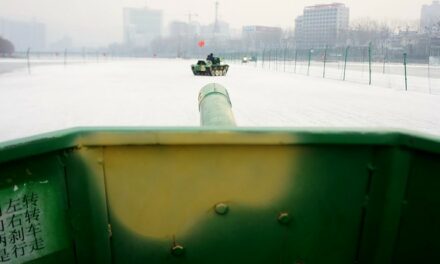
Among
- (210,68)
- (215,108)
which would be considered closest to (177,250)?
(215,108)

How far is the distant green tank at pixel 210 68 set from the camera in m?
25.6

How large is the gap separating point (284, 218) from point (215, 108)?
1444mm

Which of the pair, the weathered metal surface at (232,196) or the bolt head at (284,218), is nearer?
the weathered metal surface at (232,196)

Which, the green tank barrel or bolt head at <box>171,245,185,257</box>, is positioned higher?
the green tank barrel

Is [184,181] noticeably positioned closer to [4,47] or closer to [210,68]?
[210,68]

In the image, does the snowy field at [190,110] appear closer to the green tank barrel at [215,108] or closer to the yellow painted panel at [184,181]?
the green tank barrel at [215,108]

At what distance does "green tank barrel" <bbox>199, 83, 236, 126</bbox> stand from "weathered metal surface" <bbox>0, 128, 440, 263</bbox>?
1.07 meters

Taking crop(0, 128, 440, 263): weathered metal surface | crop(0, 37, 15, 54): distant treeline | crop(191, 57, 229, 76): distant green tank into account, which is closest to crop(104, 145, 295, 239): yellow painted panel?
crop(0, 128, 440, 263): weathered metal surface

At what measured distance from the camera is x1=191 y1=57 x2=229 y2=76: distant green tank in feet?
84.0

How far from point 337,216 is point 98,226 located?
109 centimetres

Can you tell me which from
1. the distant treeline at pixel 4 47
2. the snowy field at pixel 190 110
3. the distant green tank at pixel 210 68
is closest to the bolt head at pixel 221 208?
the snowy field at pixel 190 110

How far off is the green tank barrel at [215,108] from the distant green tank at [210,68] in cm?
2220

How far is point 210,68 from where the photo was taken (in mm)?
25594

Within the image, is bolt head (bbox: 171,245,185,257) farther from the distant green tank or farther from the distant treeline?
the distant treeline
